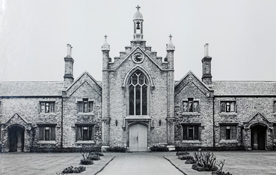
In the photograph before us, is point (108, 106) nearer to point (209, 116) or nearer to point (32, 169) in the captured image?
point (209, 116)

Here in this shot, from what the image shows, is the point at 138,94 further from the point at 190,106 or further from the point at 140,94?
the point at 190,106

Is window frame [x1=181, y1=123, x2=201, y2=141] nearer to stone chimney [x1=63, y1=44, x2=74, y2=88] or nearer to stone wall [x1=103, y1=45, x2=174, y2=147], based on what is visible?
stone wall [x1=103, y1=45, x2=174, y2=147]

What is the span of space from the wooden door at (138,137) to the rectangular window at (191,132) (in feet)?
14.1

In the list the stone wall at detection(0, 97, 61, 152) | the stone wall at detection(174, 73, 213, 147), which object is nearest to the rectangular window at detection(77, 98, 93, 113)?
the stone wall at detection(0, 97, 61, 152)

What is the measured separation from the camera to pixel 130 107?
38.0 metres

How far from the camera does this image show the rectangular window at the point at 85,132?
39.1 m

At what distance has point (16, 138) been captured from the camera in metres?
39.3

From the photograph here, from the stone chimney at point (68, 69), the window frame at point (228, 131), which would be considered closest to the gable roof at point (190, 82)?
the window frame at point (228, 131)

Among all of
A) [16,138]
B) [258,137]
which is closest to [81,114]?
[16,138]

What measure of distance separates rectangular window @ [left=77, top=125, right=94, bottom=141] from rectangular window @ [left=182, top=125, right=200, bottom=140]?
9.48 m

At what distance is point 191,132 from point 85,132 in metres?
10.9

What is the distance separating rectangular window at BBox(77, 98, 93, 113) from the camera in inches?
1551

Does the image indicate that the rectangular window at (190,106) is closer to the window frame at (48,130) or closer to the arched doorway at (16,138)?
the window frame at (48,130)

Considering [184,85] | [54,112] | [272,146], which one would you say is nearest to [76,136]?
[54,112]
